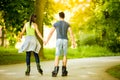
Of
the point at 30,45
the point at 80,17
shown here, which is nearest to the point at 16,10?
the point at 30,45

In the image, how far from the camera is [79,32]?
164 feet

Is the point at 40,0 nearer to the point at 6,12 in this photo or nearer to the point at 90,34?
the point at 6,12

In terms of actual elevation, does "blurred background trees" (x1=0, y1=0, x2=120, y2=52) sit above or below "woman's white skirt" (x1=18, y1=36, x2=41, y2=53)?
above

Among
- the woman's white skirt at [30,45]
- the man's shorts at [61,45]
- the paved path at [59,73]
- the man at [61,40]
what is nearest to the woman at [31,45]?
the woman's white skirt at [30,45]

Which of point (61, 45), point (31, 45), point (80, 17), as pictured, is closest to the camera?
point (61, 45)

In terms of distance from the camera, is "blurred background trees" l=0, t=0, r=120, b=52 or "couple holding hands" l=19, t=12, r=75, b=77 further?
"blurred background trees" l=0, t=0, r=120, b=52

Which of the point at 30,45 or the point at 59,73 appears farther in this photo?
the point at 59,73

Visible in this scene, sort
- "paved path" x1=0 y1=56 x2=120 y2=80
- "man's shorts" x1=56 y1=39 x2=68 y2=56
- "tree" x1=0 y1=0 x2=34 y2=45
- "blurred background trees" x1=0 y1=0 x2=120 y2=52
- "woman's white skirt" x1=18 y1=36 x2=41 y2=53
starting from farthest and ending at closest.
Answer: "tree" x1=0 y1=0 x2=34 y2=45 → "blurred background trees" x1=0 y1=0 x2=120 y2=52 → "woman's white skirt" x1=18 y1=36 x2=41 y2=53 → "man's shorts" x1=56 y1=39 x2=68 y2=56 → "paved path" x1=0 y1=56 x2=120 y2=80

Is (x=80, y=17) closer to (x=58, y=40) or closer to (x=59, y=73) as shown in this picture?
(x=59, y=73)

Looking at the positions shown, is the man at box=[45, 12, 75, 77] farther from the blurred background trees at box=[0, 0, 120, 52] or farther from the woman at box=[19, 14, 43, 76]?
the blurred background trees at box=[0, 0, 120, 52]

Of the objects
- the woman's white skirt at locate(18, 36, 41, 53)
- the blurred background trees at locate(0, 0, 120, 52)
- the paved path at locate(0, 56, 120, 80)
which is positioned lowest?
the paved path at locate(0, 56, 120, 80)

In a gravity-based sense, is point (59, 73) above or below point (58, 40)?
below

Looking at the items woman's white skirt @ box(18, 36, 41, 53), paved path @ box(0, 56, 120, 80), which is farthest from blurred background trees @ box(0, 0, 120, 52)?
woman's white skirt @ box(18, 36, 41, 53)

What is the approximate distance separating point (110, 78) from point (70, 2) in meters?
31.9
